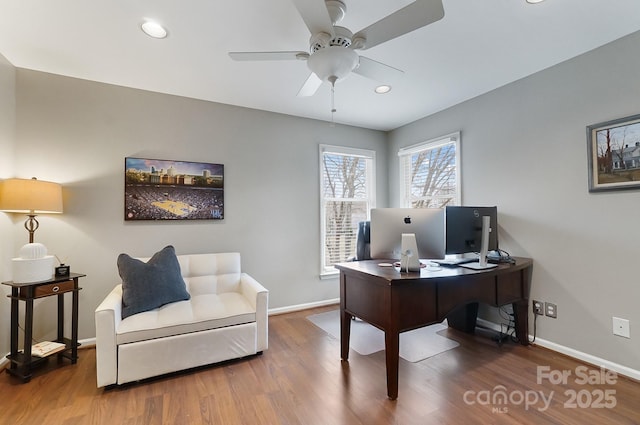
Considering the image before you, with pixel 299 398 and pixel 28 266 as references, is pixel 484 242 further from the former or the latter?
pixel 28 266

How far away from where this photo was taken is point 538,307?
8.87 feet

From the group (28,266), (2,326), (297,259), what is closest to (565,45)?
(297,259)

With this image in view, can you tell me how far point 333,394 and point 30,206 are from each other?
2641 mm

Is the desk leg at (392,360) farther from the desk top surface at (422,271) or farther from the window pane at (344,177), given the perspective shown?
the window pane at (344,177)

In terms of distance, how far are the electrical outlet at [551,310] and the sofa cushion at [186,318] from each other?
2661 mm

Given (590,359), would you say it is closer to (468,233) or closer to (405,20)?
(468,233)

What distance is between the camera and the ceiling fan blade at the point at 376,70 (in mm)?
1961

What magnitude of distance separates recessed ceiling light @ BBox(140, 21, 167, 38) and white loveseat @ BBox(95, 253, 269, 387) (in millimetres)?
1979

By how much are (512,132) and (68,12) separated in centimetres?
377

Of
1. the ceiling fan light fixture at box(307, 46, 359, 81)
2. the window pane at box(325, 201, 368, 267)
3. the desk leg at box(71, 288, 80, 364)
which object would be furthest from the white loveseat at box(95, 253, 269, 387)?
the ceiling fan light fixture at box(307, 46, 359, 81)

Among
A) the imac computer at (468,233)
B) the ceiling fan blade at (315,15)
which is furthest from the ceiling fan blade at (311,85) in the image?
the imac computer at (468,233)

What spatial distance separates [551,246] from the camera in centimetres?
262

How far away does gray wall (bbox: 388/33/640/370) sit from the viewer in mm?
2199

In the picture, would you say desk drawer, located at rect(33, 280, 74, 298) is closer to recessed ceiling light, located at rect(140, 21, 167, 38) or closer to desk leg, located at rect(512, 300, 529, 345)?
recessed ceiling light, located at rect(140, 21, 167, 38)
